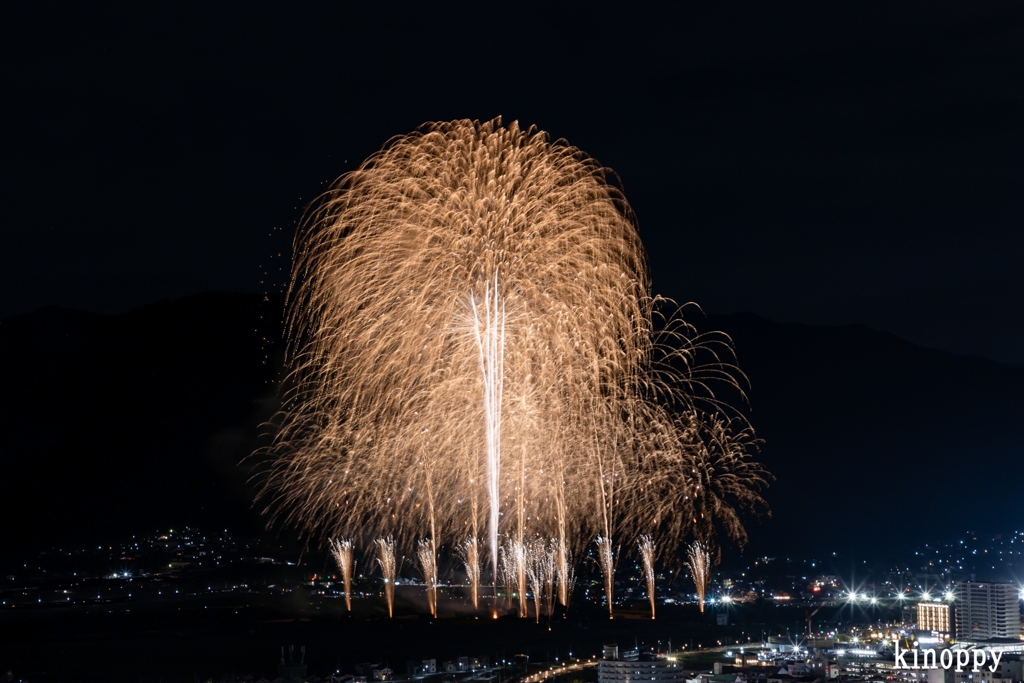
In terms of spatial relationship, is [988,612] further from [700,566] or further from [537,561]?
[537,561]

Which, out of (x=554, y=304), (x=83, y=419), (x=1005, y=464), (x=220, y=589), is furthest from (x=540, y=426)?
(x=1005, y=464)

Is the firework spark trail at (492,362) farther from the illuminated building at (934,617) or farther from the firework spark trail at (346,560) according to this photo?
the illuminated building at (934,617)

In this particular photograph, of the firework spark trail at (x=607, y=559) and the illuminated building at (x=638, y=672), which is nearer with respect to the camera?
the illuminated building at (x=638, y=672)

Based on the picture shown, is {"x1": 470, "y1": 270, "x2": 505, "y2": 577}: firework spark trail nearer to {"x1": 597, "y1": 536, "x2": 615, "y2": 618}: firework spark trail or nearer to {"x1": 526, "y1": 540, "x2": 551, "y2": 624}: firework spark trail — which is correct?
{"x1": 597, "y1": 536, "x2": 615, "y2": 618}: firework spark trail

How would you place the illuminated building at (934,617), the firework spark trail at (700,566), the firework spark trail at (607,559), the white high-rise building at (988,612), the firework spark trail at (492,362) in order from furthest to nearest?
1. the illuminated building at (934,617)
2. the white high-rise building at (988,612)
3. the firework spark trail at (700,566)
4. the firework spark trail at (607,559)
5. the firework spark trail at (492,362)

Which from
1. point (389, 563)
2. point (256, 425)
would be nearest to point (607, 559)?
point (389, 563)

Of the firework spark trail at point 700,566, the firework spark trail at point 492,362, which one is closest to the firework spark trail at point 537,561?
the firework spark trail at point 700,566
